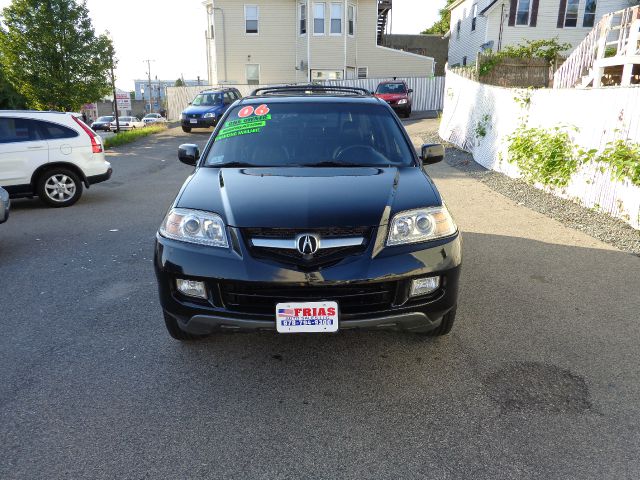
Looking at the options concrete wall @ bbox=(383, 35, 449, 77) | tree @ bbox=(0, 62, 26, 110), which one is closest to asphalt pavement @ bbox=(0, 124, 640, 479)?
tree @ bbox=(0, 62, 26, 110)

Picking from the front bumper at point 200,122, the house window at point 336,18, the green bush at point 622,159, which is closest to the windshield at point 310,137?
the green bush at point 622,159

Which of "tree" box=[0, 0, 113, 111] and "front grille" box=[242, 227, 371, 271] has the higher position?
"tree" box=[0, 0, 113, 111]

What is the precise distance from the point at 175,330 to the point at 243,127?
1890 millimetres

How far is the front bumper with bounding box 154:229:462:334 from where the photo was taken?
2854 mm

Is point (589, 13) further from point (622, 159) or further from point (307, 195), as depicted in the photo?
point (307, 195)

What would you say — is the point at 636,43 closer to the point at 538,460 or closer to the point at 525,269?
the point at 525,269

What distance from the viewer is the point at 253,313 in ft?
9.57

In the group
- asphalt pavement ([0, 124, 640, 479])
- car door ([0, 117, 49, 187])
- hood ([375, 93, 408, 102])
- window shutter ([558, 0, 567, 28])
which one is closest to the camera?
asphalt pavement ([0, 124, 640, 479])

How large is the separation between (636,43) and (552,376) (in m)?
13.6

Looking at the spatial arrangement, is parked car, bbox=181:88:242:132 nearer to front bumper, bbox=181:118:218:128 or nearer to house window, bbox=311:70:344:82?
front bumper, bbox=181:118:218:128

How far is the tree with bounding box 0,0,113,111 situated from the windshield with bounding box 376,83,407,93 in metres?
12.6

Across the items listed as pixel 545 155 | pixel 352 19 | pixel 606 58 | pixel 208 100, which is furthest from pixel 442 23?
pixel 545 155

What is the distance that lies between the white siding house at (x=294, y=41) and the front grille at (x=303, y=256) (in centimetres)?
2851

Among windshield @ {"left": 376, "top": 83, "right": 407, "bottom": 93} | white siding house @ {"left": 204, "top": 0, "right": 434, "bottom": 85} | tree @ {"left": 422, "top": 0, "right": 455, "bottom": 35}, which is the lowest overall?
windshield @ {"left": 376, "top": 83, "right": 407, "bottom": 93}
